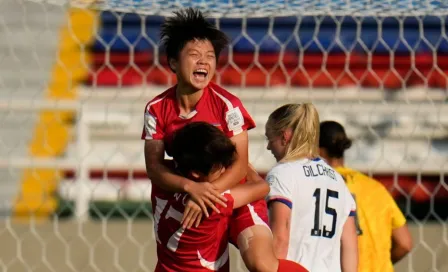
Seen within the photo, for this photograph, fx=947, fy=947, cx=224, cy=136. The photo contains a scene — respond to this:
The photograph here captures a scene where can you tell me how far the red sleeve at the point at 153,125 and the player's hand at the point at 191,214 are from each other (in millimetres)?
279

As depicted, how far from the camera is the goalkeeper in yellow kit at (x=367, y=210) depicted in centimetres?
370

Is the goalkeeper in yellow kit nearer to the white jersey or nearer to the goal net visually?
the white jersey

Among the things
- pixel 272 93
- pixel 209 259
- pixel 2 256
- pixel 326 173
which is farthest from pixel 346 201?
pixel 272 93

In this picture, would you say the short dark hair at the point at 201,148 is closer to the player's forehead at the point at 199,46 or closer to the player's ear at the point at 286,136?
the player's forehead at the point at 199,46

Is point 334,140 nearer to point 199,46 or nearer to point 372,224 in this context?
point 372,224

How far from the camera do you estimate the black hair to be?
3691 millimetres

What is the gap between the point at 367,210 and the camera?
3.70 metres

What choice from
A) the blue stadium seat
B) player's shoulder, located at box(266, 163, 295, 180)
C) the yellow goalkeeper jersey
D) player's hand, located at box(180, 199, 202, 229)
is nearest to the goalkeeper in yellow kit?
the yellow goalkeeper jersey

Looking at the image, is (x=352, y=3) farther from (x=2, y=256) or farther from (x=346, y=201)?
(x=2, y=256)

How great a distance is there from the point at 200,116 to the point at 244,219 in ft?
1.15

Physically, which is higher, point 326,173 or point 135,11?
point 135,11

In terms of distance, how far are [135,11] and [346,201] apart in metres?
Answer: 1.58

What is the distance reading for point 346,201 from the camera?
3.24 meters

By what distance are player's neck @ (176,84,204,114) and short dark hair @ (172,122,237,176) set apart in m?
0.19
